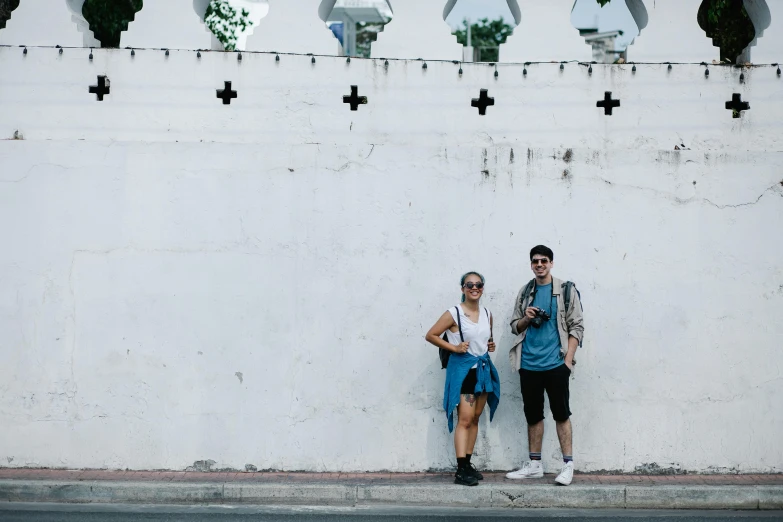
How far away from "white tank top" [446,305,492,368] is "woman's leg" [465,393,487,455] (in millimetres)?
252

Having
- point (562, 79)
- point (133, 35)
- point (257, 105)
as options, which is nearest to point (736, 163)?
point (562, 79)

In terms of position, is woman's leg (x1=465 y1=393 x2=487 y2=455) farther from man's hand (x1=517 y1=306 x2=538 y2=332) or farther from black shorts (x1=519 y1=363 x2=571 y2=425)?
man's hand (x1=517 y1=306 x2=538 y2=332)

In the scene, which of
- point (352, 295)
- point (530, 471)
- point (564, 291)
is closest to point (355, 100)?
point (352, 295)

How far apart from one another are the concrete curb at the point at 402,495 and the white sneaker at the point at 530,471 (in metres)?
0.24

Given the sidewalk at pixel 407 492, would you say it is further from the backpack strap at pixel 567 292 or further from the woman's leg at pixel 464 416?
the backpack strap at pixel 567 292

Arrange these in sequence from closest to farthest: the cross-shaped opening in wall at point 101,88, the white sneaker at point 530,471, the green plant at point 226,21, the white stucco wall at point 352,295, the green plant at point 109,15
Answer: the white sneaker at point 530,471
the white stucco wall at point 352,295
the cross-shaped opening in wall at point 101,88
the green plant at point 109,15
the green plant at point 226,21

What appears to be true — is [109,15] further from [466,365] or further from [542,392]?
[542,392]

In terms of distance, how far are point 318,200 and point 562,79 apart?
216 centimetres

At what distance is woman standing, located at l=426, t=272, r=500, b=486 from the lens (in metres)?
6.64

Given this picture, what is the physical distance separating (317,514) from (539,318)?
208cm

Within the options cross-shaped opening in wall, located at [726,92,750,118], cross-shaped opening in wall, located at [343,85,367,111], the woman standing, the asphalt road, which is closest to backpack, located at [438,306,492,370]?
the woman standing

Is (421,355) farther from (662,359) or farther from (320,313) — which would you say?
(662,359)

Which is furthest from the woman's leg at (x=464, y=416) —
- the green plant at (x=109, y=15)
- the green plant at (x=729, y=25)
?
the green plant at (x=109, y=15)

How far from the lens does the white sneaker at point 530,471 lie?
268 inches
